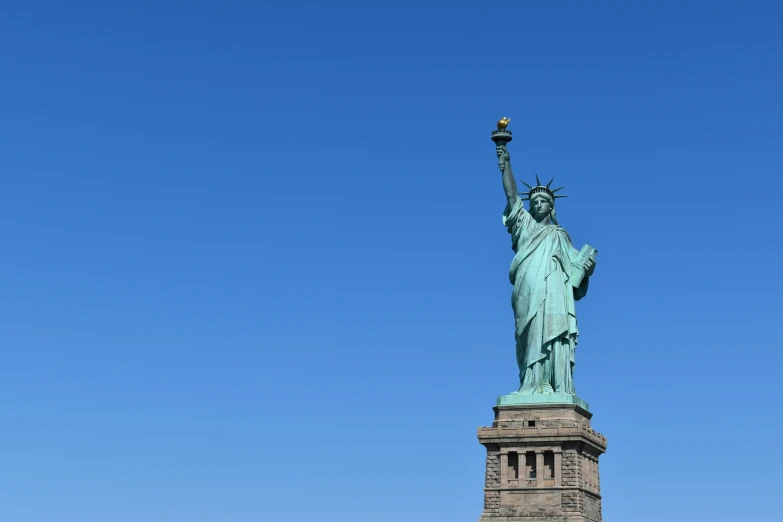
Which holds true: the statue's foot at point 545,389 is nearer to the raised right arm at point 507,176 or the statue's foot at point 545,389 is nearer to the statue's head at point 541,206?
the statue's head at point 541,206

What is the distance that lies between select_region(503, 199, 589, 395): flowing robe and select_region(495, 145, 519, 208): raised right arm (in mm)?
212

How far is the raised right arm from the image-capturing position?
157 ft

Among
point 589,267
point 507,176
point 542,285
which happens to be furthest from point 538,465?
point 507,176

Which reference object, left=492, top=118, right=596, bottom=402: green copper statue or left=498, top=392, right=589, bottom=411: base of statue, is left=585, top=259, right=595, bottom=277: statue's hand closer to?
left=492, top=118, right=596, bottom=402: green copper statue

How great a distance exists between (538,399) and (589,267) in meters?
5.56

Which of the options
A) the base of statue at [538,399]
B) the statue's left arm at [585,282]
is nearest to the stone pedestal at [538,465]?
the base of statue at [538,399]

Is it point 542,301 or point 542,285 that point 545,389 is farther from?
point 542,285

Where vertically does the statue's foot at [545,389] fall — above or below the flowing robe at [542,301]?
below

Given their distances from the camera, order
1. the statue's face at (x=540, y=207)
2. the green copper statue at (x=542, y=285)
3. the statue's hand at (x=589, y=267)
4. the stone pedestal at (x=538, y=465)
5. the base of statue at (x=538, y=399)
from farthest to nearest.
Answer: the statue's face at (x=540, y=207), the statue's hand at (x=589, y=267), the green copper statue at (x=542, y=285), the base of statue at (x=538, y=399), the stone pedestal at (x=538, y=465)

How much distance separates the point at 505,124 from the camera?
4834cm

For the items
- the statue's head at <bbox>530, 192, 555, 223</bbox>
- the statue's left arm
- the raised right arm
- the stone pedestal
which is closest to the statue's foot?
the stone pedestal

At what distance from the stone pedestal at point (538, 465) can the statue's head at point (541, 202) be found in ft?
23.8

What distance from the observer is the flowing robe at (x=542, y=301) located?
150 ft

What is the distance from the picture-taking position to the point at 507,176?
1885 inches
